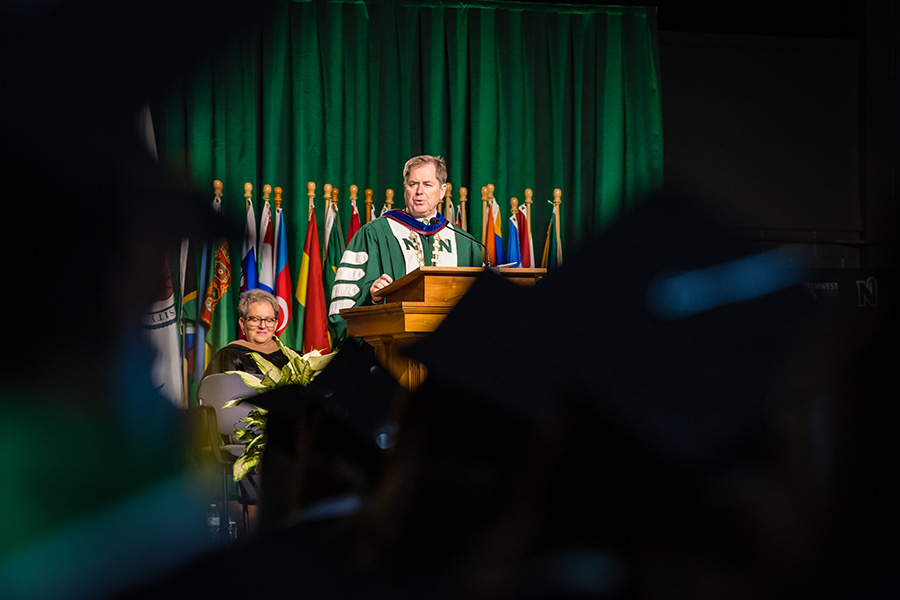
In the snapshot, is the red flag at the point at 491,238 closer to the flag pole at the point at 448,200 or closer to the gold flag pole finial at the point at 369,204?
the flag pole at the point at 448,200

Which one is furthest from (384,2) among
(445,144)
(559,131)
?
(559,131)

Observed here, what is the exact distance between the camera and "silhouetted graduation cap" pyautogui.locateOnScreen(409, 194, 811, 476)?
13 cm

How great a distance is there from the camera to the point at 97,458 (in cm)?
15

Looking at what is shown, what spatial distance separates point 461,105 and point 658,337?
6.08m

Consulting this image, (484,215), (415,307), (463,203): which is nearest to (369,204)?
(463,203)

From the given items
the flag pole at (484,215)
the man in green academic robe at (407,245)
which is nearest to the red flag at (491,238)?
the flag pole at (484,215)

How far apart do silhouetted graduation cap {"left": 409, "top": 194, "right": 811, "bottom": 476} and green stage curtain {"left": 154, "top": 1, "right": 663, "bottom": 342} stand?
5.61 m

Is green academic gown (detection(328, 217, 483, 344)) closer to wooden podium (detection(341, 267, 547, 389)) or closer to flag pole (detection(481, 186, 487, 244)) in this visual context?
flag pole (detection(481, 186, 487, 244))

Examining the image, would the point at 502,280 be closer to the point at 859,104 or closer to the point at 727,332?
the point at 727,332

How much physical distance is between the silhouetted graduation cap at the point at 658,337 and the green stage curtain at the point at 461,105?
221 inches

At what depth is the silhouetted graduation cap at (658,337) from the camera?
0.41 feet

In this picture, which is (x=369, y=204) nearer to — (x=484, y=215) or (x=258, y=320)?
(x=484, y=215)

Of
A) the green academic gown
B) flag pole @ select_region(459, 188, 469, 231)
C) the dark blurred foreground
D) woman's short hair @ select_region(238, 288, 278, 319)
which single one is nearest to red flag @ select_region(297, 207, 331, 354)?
woman's short hair @ select_region(238, 288, 278, 319)

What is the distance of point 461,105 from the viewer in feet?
19.8
